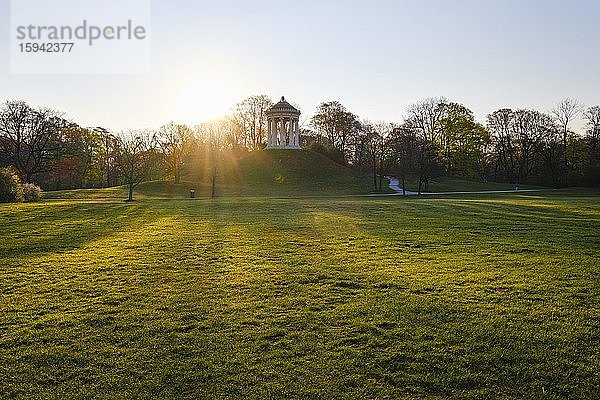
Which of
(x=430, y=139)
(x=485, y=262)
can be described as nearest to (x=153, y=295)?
(x=485, y=262)

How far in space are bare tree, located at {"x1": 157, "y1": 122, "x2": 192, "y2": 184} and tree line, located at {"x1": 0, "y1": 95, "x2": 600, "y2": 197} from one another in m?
0.14

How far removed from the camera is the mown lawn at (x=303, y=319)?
5.43 m

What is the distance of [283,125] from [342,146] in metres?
14.4

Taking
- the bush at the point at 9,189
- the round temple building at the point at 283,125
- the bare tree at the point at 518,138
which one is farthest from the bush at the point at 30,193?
the bare tree at the point at 518,138

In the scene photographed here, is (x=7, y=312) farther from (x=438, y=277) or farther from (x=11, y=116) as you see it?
(x=11, y=116)

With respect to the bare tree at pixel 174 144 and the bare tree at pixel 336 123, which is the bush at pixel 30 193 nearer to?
the bare tree at pixel 174 144

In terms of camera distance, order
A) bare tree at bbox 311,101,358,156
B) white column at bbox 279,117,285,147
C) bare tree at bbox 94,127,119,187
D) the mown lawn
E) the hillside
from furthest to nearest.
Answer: bare tree at bbox 311,101,358,156 → white column at bbox 279,117,285,147 → bare tree at bbox 94,127,119,187 → the hillside → the mown lawn

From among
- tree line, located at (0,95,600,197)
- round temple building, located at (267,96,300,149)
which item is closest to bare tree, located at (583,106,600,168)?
tree line, located at (0,95,600,197)

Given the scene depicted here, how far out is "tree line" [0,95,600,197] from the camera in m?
56.8

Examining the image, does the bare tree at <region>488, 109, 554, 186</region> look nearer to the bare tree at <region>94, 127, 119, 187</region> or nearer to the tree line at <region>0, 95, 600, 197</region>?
the tree line at <region>0, 95, 600, 197</region>

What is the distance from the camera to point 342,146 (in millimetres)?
85938

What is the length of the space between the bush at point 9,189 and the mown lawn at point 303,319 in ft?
70.9

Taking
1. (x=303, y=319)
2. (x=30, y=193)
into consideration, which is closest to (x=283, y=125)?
(x=30, y=193)

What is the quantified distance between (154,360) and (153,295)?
2.93 meters
